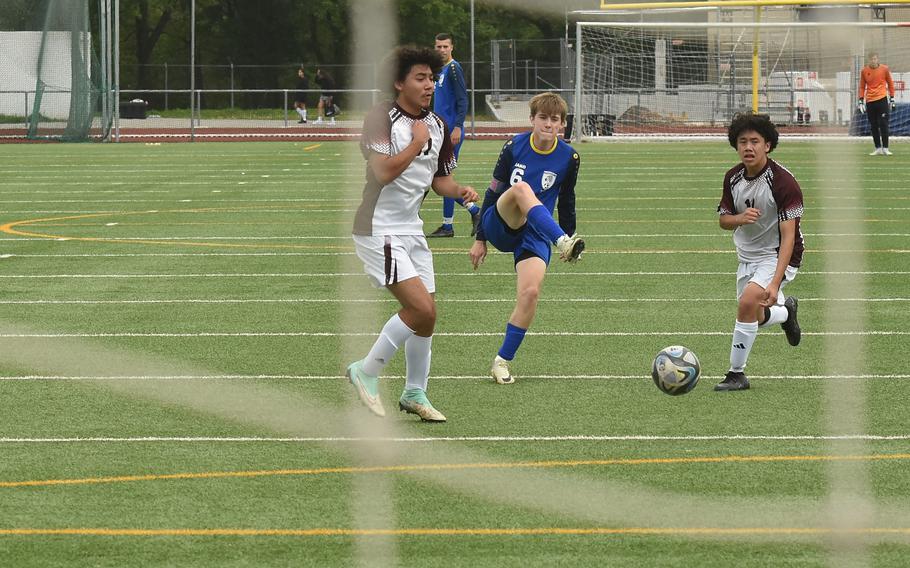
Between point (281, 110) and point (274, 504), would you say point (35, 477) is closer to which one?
point (274, 504)

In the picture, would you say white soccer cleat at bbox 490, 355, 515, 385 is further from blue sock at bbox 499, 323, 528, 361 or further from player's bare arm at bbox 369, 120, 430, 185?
player's bare arm at bbox 369, 120, 430, 185

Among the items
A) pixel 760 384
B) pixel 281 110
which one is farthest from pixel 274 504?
pixel 281 110

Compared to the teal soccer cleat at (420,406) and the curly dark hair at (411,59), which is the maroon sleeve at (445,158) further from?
the teal soccer cleat at (420,406)

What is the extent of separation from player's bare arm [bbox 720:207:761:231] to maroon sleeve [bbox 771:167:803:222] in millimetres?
116

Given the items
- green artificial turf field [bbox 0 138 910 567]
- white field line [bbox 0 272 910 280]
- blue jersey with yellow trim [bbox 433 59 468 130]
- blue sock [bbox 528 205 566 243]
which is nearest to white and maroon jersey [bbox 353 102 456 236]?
blue sock [bbox 528 205 566 243]

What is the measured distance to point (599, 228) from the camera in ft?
50.5

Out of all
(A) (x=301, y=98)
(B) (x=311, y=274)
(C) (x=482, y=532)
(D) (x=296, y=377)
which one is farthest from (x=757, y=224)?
(A) (x=301, y=98)

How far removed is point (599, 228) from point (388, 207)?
29.4 feet

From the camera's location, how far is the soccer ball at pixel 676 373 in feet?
23.8

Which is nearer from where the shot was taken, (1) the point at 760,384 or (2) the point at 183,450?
(2) the point at 183,450

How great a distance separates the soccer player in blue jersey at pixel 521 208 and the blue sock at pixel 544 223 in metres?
0.36

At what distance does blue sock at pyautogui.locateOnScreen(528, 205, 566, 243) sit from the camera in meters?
6.92

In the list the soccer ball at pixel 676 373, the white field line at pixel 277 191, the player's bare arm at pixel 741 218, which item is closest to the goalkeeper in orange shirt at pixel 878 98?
the white field line at pixel 277 191

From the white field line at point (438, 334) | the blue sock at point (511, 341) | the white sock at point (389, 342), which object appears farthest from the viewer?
the white field line at point (438, 334)
